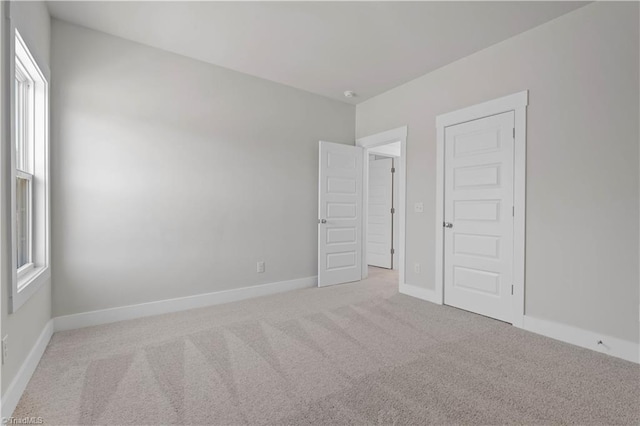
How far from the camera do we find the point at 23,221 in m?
2.36

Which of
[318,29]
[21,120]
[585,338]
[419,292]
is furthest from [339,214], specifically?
[21,120]

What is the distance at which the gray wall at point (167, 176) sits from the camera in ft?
9.14

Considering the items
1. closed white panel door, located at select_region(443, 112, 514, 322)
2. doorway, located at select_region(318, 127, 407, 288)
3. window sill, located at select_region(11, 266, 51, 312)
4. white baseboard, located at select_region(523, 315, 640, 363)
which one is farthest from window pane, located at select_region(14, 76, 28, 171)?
white baseboard, located at select_region(523, 315, 640, 363)

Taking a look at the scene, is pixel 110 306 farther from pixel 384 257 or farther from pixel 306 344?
pixel 384 257

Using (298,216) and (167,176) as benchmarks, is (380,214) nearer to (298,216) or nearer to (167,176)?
(298,216)

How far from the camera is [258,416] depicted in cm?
161

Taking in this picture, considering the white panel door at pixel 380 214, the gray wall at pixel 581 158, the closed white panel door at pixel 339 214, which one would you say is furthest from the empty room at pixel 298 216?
the white panel door at pixel 380 214

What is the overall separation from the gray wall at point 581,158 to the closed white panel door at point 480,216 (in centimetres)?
20

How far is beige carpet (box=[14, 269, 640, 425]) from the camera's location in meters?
1.64

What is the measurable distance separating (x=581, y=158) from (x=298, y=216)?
9.78 ft

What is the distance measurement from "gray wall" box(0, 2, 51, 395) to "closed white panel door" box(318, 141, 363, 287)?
112 inches

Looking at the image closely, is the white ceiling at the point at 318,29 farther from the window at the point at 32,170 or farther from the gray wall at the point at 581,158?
the window at the point at 32,170

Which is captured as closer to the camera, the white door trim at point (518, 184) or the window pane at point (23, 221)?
the window pane at point (23, 221)

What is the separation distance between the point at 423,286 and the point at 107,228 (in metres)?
3.41
